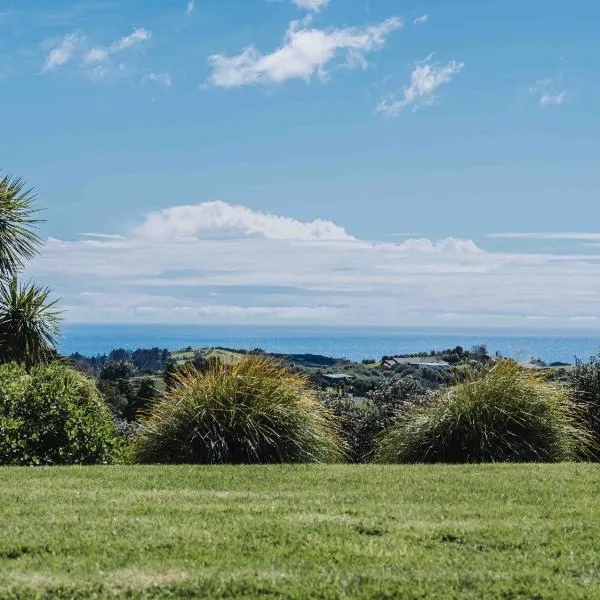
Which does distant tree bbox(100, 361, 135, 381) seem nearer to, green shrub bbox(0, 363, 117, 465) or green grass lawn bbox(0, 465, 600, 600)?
green shrub bbox(0, 363, 117, 465)

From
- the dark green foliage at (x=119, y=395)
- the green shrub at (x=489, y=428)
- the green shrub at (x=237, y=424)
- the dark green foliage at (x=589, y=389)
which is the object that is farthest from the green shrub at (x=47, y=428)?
the dark green foliage at (x=119, y=395)

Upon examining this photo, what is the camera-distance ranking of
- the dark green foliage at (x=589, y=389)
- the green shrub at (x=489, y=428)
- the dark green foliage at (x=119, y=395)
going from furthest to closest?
the dark green foliage at (x=119, y=395) < the dark green foliage at (x=589, y=389) < the green shrub at (x=489, y=428)

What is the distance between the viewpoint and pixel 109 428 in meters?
13.8

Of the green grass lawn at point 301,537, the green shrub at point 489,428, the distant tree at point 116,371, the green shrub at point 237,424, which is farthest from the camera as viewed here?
the distant tree at point 116,371

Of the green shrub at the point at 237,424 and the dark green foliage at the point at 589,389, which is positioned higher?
the dark green foliage at the point at 589,389

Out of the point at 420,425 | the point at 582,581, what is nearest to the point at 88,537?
the point at 582,581

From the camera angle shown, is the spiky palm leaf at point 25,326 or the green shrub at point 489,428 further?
the spiky palm leaf at point 25,326

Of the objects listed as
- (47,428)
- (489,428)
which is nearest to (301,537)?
(489,428)

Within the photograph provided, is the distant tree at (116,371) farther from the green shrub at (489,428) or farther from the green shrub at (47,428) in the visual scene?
the green shrub at (489,428)

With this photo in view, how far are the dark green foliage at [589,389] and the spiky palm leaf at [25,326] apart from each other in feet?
34.9

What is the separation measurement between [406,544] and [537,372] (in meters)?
8.72

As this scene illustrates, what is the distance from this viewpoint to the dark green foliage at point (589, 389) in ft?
54.7

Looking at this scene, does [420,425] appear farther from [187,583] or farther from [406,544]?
[187,583]

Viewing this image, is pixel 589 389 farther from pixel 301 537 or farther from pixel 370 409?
pixel 301 537
